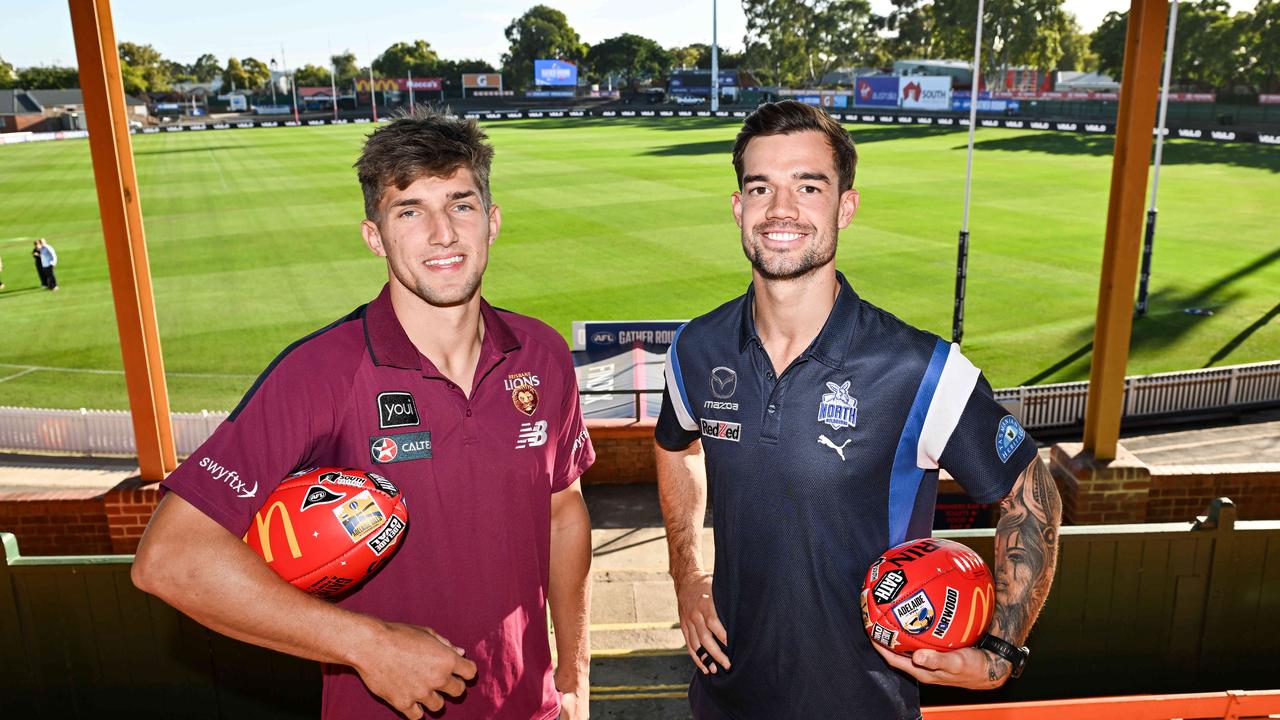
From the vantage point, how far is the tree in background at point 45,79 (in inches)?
4252

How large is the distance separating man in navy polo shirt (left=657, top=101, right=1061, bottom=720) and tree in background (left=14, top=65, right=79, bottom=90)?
412 feet

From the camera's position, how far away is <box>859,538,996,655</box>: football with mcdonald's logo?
2863 millimetres

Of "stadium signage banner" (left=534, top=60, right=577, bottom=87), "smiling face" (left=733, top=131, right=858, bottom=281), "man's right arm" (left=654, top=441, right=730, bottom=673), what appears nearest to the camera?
"smiling face" (left=733, top=131, right=858, bottom=281)

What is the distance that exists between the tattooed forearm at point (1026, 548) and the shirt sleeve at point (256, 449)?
2.20 metres

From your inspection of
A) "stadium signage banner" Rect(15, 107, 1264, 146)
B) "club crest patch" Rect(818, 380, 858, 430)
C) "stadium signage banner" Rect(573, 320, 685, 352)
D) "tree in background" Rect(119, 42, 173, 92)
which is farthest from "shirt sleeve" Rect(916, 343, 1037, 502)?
"tree in background" Rect(119, 42, 173, 92)

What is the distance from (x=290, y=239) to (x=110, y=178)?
2632 centimetres

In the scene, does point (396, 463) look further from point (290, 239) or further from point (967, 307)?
point (290, 239)

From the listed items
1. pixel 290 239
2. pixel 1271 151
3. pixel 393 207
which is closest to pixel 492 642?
pixel 393 207

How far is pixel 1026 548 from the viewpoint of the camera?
310cm

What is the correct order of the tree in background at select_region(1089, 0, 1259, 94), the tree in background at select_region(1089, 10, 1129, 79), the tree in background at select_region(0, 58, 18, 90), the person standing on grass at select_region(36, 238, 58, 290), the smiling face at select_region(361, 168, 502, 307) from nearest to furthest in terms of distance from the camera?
the smiling face at select_region(361, 168, 502, 307), the person standing on grass at select_region(36, 238, 58, 290), the tree in background at select_region(1089, 0, 1259, 94), the tree in background at select_region(1089, 10, 1129, 79), the tree in background at select_region(0, 58, 18, 90)

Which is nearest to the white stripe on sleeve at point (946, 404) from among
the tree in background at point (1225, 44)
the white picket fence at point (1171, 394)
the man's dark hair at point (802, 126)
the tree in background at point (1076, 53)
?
the man's dark hair at point (802, 126)

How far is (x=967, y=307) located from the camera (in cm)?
2342

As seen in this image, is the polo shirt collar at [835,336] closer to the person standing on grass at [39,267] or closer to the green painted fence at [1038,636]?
the green painted fence at [1038,636]

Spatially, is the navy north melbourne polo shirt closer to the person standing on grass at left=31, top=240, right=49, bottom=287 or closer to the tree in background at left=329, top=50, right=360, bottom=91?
the person standing on grass at left=31, top=240, right=49, bottom=287
